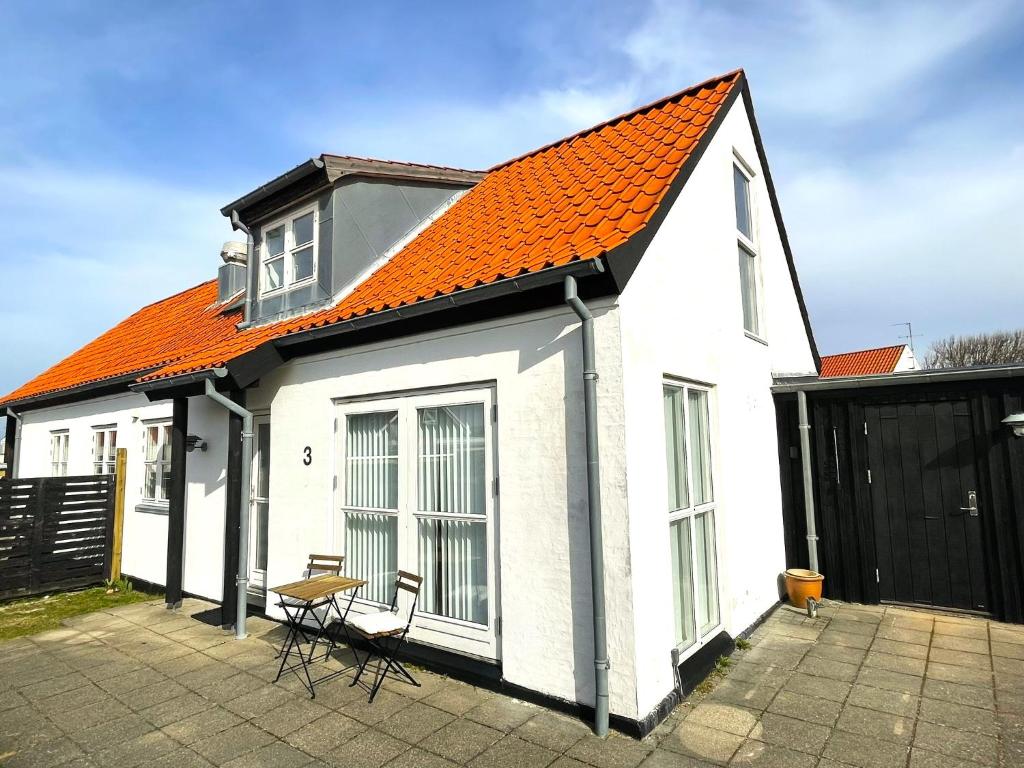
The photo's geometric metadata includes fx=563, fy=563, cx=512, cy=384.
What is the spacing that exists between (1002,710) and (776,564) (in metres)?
2.90

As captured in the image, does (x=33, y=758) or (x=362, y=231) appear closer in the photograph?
(x=33, y=758)

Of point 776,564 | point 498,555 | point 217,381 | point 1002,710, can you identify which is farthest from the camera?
point 776,564

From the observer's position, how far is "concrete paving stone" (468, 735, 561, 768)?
3.46 meters

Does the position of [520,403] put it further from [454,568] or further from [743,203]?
[743,203]

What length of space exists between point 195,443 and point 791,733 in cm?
735

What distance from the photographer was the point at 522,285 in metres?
4.24

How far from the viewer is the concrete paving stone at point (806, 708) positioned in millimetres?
4039

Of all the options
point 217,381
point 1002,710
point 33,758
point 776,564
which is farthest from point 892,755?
point 217,381

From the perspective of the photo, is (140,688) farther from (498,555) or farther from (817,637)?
(817,637)

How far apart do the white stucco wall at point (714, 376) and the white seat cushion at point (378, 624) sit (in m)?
1.94

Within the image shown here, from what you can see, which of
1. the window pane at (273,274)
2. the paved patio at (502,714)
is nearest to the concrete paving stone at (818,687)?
the paved patio at (502,714)

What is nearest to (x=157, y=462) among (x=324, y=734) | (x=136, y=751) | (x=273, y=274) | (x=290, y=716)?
(x=273, y=274)

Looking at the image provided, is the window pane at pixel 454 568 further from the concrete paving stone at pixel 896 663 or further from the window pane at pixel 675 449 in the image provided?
the concrete paving stone at pixel 896 663

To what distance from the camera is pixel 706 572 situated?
17.2 feet
